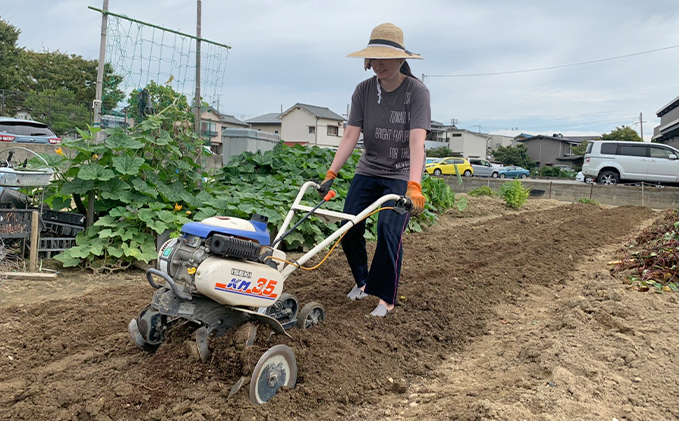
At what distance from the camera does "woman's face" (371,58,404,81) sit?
12.0 feet

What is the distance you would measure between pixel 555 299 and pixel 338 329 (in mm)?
2535

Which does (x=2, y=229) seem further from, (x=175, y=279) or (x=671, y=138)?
(x=671, y=138)

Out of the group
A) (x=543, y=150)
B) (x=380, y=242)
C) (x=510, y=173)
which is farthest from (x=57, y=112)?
(x=543, y=150)

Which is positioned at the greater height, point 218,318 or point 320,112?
point 320,112

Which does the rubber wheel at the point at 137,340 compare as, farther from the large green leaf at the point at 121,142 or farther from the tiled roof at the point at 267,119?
the tiled roof at the point at 267,119

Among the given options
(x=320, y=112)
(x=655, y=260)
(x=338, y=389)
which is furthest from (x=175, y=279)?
(x=320, y=112)

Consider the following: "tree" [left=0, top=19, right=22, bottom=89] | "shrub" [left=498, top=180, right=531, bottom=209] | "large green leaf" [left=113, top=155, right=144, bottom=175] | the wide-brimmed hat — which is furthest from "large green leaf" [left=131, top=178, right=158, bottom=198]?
"tree" [left=0, top=19, right=22, bottom=89]

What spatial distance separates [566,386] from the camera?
261 centimetres

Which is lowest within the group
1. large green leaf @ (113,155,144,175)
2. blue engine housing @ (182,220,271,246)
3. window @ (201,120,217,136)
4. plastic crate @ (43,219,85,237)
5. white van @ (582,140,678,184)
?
plastic crate @ (43,219,85,237)

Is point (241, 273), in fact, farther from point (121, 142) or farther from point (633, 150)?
point (633, 150)

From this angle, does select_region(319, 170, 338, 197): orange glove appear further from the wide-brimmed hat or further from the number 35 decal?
the number 35 decal

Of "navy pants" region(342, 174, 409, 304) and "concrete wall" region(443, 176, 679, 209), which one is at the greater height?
"concrete wall" region(443, 176, 679, 209)

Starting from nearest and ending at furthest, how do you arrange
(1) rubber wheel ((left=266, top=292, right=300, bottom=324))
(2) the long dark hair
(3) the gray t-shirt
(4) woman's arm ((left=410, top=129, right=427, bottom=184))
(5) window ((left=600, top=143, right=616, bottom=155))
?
(1) rubber wheel ((left=266, top=292, right=300, bottom=324)) → (4) woman's arm ((left=410, top=129, right=427, bottom=184)) → (3) the gray t-shirt → (2) the long dark hair → (5) window ((left=600, top=143, right=616, bottom=155))

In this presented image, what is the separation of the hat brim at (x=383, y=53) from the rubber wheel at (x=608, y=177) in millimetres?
18306
